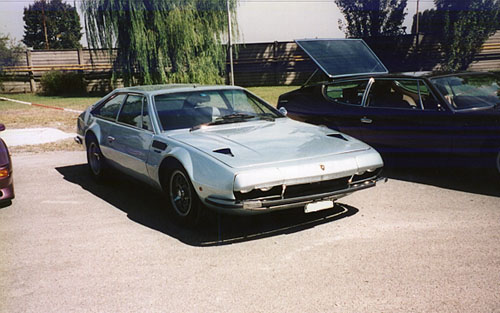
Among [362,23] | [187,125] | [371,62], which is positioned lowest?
[187,125]

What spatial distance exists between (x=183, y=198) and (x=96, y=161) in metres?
2.36

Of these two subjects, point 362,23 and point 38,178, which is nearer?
point 38,178

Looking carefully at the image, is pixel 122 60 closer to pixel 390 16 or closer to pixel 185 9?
pixel 185 9

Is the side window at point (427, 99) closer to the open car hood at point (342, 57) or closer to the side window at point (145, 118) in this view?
the open car hood at point (342, 57)

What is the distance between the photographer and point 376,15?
105ft

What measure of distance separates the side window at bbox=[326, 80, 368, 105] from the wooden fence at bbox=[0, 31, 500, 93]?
22.3 meters

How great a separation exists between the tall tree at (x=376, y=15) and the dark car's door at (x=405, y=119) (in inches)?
1059

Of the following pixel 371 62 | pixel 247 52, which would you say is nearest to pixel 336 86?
pixel 371 62

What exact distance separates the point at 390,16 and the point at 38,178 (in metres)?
29.1

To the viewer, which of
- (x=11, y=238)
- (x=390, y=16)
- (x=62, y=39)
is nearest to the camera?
(x=11, y=238)

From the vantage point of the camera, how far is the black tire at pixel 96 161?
20.9 feet

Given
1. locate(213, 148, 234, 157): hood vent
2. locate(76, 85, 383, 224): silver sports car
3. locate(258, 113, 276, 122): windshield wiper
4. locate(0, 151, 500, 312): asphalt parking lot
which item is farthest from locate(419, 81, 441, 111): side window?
locate(213, 148, 234, 157): hood vent

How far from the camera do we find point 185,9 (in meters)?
21.5

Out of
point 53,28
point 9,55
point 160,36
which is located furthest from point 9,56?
point 53,28
